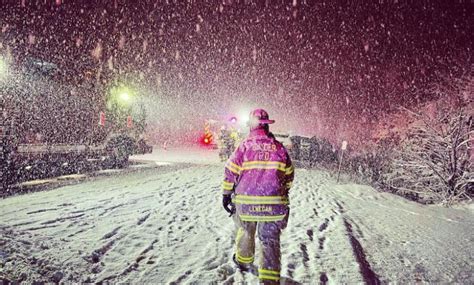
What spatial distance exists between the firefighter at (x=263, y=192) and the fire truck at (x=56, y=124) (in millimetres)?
7314

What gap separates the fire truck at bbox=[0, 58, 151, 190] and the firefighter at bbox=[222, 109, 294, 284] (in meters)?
7.31

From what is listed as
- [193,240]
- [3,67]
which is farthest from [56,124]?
[193,240]

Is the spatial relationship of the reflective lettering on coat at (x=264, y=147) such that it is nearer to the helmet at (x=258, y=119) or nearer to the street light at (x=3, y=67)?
the helmet at (x=258, y=119)

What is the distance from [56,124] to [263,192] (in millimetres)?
10203

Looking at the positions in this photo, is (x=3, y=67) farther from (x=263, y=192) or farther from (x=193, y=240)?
(x=263, y=192)

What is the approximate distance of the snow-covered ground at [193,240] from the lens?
3201 mm

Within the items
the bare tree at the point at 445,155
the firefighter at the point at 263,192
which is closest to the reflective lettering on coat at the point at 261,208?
the firefighter at the point at 263,192

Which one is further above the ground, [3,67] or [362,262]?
[3,67]


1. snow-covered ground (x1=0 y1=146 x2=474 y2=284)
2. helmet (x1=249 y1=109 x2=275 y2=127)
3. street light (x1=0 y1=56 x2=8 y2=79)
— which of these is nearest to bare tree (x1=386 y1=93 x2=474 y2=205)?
snow-covered ground (x1=0 y1=146 x2=474 y2=284)

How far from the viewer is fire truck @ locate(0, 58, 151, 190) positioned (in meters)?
8.01

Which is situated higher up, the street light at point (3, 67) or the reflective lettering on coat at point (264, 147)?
the street light at point (3, 67)

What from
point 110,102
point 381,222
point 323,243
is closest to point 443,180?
point 381,222

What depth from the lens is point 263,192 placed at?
294 cm

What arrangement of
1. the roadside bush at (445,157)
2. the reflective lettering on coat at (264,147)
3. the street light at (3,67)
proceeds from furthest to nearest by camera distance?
1. the roadside bush at (445,157)
2. the street light at (3,67)
3. the reflective lettering on coat at (264,147)
